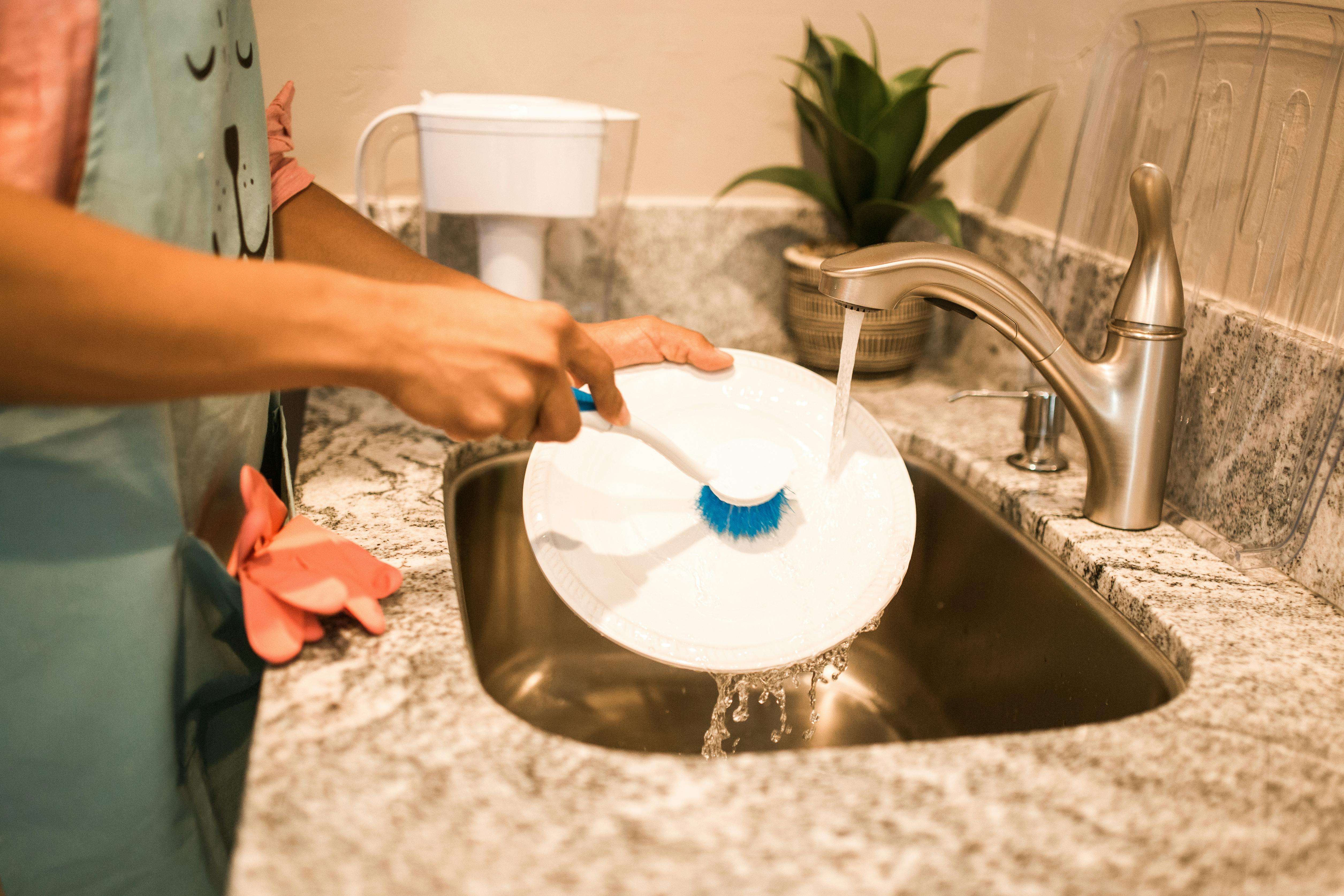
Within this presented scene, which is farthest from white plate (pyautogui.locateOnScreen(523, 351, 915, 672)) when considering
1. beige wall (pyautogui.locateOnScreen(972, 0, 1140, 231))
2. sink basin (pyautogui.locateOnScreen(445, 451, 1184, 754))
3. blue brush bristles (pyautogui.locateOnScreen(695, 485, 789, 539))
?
beige wall (pyautogui.locateOnScreen(972, 0, 1140, 231))

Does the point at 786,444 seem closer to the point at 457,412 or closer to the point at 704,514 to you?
the point at 704,514

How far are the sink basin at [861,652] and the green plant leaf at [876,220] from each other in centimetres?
32

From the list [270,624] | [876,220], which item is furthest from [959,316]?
[270,624]

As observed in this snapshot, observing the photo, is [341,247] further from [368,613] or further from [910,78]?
[910,78]

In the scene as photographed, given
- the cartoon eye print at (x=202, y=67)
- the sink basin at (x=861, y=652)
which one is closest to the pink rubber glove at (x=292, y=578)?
the sink basin at (x=861, y=652)

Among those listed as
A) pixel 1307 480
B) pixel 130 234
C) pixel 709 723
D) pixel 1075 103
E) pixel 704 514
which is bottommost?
pixel 709 723

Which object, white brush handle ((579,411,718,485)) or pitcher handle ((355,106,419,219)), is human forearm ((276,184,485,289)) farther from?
white brush handle ((579,411,718,485))

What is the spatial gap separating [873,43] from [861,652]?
2.31 ft

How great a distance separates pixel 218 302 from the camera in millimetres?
431

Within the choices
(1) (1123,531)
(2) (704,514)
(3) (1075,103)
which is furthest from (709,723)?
(3) (1075,103)

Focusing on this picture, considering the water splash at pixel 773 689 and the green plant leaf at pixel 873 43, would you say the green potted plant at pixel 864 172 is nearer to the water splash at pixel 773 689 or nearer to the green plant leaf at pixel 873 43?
the green plant leaf at pixel 873 43

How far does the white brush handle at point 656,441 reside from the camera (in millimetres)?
648

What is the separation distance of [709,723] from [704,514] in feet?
0.83

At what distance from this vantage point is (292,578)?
567mm
